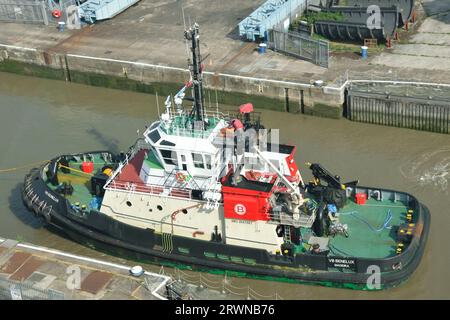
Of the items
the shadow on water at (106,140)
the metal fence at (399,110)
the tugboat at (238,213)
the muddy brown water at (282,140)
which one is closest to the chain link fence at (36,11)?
the muddy brown water at (282,140)

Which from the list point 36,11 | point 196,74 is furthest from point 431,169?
point 36,11

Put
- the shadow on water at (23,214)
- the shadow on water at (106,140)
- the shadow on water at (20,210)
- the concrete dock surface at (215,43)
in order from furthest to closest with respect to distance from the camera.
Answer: the concrete dock surface at (215,43) → the shadow on water at (106,140) → the shadow on water at (20,210) → the shadow on water at (23,214)

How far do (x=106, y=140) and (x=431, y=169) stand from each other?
10216 millimetres

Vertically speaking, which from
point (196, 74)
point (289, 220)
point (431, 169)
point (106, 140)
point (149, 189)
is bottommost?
point (431, 169)

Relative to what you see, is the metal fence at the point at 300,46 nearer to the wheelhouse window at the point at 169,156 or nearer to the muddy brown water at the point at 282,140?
the muddy brown water at the point at 282,140

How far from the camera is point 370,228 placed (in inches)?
707

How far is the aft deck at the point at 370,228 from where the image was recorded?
17.3 meters

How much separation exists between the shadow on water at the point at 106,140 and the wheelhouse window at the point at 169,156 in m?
5.51

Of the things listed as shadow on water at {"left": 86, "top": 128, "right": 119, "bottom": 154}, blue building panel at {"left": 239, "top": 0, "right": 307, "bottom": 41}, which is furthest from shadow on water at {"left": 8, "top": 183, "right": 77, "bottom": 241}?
blue building panel at {"left": 239, "top": 0, "right": 307, "bottom": 41}

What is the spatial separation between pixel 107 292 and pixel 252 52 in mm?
14028

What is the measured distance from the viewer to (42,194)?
19703 millimetres

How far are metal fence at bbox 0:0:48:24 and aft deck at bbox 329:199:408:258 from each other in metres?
18.5

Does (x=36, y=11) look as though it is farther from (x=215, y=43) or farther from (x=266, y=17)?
(x=266, y=17)
